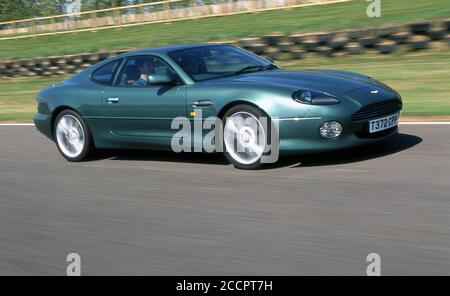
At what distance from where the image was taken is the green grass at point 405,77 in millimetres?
10141

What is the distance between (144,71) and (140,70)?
2.4 inches

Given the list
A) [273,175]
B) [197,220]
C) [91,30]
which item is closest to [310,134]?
[273,175]

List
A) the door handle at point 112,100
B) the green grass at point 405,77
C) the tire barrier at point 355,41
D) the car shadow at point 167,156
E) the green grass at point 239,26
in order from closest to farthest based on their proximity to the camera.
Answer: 1. the car shadow at point 167,156
2. the door handle at point 112,100
3. the green grass at point 405,77
4. the tire barrier at point 355,41
5. the green grass at point 239,26

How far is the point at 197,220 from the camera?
5.27 m

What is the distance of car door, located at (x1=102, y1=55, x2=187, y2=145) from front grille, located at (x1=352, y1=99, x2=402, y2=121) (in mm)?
1771

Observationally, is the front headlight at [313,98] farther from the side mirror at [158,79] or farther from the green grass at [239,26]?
the green grass at [239,26]

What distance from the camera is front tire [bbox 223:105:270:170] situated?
21.4 ft

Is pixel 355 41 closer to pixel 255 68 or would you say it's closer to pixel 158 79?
pixel 255 68

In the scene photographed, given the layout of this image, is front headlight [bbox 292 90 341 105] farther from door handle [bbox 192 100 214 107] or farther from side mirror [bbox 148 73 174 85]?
side mirror [bbox 148 73 174 85]

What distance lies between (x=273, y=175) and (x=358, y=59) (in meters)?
9.96

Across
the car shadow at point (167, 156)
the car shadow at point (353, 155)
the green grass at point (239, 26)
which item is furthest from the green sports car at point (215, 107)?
the green grass at point (239, 26)

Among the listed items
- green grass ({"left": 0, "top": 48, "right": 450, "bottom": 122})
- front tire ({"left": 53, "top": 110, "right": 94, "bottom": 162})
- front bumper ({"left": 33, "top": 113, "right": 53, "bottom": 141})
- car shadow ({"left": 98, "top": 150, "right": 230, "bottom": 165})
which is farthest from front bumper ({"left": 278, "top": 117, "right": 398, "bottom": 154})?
front bumper ({"left": 33, "top": 113, "right": 53, "bottom": 141})

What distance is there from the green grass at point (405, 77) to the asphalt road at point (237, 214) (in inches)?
84.8

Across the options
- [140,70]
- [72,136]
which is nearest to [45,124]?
[72,136]
